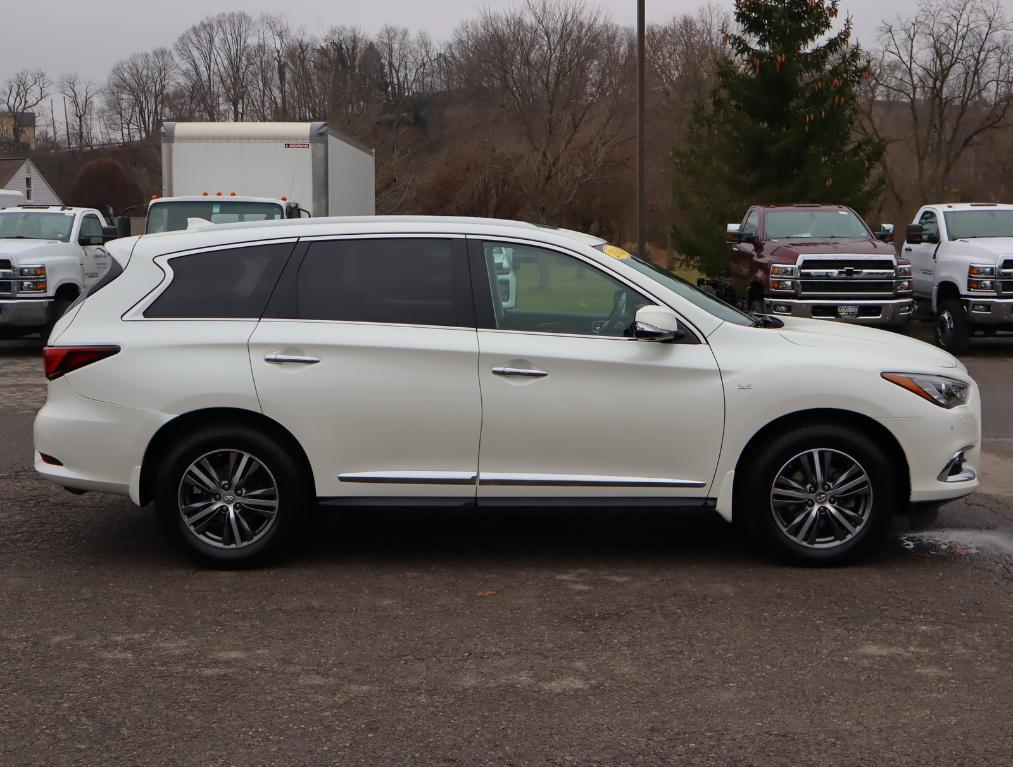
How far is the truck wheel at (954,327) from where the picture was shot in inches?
634

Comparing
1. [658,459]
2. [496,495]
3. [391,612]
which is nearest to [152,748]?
[391,612]

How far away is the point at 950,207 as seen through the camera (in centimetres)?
1767

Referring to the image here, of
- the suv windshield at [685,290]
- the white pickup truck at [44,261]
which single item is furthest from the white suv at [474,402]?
the white pickup truck at [44,261]

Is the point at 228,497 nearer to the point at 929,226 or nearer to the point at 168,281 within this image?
the point at 168,281

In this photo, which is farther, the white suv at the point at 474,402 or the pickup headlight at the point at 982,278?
the pickup headlight at the point at 982,278

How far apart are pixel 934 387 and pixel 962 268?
35.5ft

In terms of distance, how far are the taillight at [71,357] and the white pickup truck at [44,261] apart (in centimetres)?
969

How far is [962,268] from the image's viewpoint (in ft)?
52.6

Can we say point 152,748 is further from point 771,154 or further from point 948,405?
point 771,154

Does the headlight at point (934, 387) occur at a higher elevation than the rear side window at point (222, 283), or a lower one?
lower

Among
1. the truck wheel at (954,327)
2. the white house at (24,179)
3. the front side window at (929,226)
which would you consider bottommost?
the truck wheel at (954,327)

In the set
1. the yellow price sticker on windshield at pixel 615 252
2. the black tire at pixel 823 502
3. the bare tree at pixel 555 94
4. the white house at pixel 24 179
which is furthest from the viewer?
the white house at pixel 24 179

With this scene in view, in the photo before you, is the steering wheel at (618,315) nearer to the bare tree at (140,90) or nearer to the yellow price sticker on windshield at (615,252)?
the yellow price sticker on windshield at (615,252)

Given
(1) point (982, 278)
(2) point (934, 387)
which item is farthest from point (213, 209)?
(2) point (934, 387)
